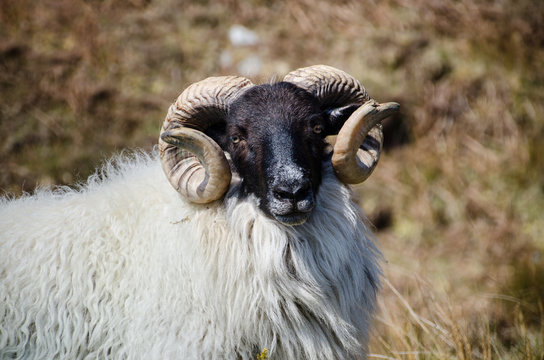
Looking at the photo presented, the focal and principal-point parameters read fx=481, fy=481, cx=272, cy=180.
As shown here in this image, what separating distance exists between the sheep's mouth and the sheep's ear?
2.97ft

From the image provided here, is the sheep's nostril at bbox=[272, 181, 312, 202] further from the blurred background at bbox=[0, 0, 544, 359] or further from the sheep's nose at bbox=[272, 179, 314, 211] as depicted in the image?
the blurred background at bbox=[0, 0, 544, 359]

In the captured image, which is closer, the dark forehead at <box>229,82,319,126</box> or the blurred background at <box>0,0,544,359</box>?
the dark forehead at <box>229,82,319,126</box>

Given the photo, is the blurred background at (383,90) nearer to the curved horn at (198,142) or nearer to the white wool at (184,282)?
the white wool at (184,282)

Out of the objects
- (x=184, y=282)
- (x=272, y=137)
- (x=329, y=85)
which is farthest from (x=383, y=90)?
(x=184, y=282)

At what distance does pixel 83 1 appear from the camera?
33.7 feet

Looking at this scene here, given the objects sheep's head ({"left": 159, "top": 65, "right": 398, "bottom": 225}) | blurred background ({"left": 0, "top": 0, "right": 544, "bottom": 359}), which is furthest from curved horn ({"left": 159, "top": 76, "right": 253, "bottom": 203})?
blurred background ({"left": 0, "top": 0, "right": 544, "bottom": 359})

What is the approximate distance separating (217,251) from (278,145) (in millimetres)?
833

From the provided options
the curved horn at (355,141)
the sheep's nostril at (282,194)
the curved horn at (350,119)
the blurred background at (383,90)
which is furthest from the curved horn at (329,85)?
the blurred background at (383,90)

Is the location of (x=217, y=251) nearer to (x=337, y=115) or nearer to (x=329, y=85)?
(x=337, y=115)

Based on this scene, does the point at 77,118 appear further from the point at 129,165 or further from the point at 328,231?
the point at 328,231

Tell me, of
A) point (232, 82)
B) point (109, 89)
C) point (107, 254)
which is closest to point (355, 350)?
point (107, 254)

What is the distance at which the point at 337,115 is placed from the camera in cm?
368

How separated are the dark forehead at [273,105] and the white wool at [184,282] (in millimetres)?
481

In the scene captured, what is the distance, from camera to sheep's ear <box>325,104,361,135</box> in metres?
3.65
